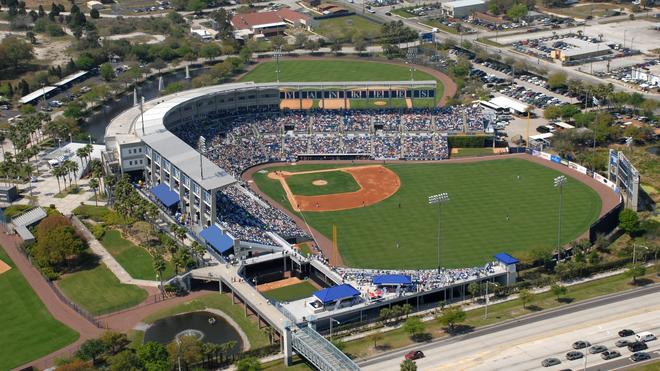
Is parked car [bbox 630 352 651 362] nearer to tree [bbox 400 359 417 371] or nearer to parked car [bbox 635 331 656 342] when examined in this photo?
parked car [bbox 635 331 656 342]

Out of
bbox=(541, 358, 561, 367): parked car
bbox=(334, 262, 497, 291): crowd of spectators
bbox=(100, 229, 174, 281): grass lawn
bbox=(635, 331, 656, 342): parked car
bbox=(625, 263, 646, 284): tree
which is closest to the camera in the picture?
bbox=(541, 358, 561, 367): parked car

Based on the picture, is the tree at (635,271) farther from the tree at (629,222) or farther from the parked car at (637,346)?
the parked car at (637,346)

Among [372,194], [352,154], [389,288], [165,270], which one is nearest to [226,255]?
[165,270]

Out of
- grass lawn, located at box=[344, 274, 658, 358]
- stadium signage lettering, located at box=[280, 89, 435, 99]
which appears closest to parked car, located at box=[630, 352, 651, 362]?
grass lawn, located at box=[344, 274, 658, 358]

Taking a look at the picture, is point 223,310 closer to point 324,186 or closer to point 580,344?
point 580,344

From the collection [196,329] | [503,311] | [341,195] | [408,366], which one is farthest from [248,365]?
[341,195]
